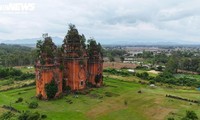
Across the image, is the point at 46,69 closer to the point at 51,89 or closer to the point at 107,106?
the point at 51,89

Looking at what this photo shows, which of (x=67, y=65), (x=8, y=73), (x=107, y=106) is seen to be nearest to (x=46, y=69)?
(x=67, y=65)

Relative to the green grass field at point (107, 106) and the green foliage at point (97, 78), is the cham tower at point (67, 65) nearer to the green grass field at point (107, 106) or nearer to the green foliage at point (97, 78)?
the green foliage at point (97, 78)

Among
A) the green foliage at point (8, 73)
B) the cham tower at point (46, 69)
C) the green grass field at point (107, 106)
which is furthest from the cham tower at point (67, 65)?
the green foliage at point (8, 73)

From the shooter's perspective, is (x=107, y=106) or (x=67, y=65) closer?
(x=107, y=106)

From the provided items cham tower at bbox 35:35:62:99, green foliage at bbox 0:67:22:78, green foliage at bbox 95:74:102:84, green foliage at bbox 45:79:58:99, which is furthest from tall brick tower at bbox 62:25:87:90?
green foliage at bbox 0:67:22:78

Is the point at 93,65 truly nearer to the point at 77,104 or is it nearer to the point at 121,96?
the point at 121,96

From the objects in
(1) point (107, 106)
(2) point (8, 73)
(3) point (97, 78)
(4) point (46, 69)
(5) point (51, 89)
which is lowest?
(1) point (107, 106)

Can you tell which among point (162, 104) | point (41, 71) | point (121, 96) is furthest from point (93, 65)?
point (162, 104)
